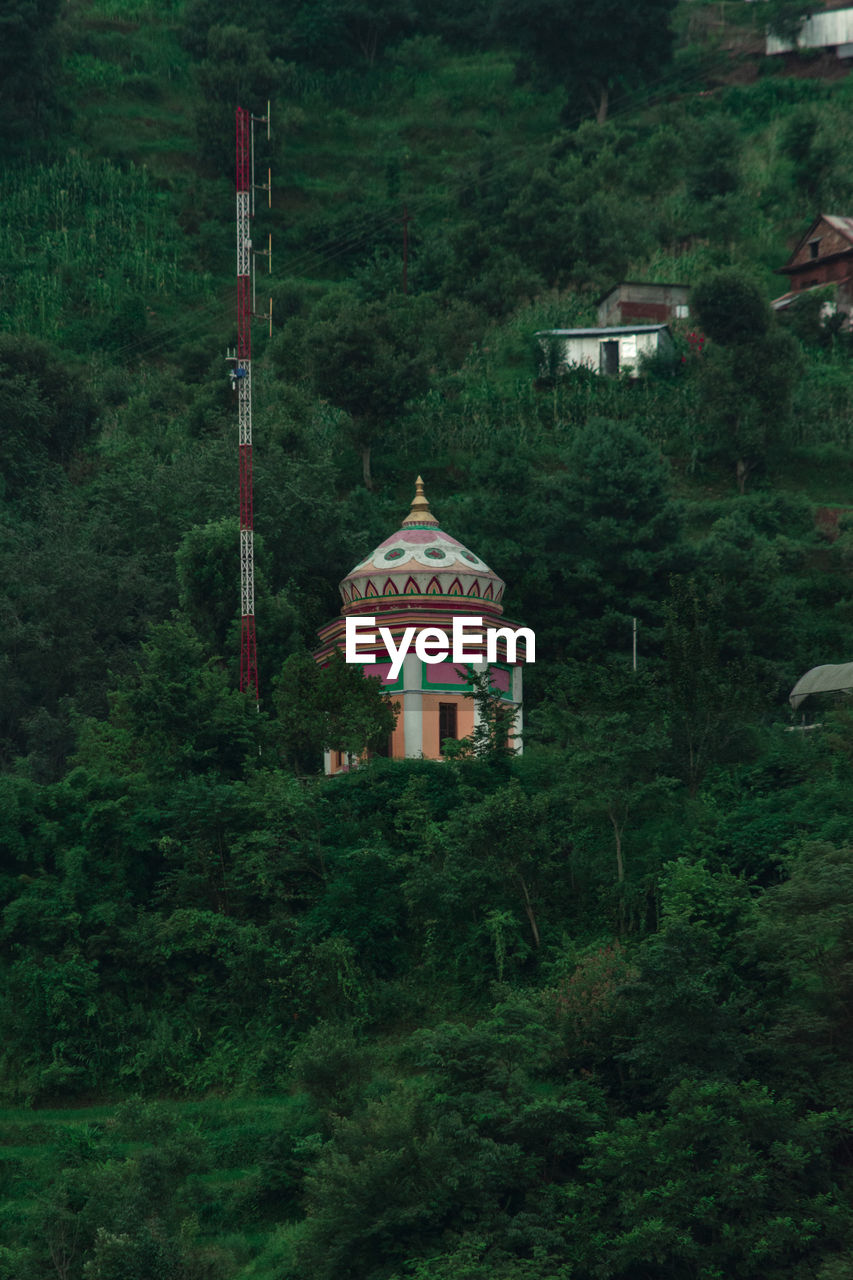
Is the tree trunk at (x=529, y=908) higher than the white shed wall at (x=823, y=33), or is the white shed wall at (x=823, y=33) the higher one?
the white shed wall at (x=823, y=33)

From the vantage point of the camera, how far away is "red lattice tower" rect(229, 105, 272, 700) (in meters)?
35.2

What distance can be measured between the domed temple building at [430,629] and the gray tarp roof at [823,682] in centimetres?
555

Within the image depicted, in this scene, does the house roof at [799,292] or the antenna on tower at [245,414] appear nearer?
the antenna on tower at [245,414]

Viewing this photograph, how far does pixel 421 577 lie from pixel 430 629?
48.3 inches

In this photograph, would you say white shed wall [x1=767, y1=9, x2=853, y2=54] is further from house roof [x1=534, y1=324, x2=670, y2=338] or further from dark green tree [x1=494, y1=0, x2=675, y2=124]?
house roof [x1=534, y1=324, x2=670, y2=338]

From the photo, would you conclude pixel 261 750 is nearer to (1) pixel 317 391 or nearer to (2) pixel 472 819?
(2) pixel 472 819

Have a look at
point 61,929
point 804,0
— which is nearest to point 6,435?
point 61,929

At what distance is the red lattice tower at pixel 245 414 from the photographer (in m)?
35.2

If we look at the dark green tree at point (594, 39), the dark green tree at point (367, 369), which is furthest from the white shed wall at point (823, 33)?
the dark green tree at point (367, 369)

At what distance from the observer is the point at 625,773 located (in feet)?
97.1

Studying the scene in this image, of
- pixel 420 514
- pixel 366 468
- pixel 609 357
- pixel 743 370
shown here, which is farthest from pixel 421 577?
pixel 609 357

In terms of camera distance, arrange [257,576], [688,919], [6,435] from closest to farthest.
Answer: [688,919] < [257,576] < [6,435]

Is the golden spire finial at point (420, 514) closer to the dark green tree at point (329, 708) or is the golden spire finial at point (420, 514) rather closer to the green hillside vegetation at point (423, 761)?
the green hillside vegetation at point (423, 761)

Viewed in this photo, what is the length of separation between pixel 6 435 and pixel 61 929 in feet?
73.5
